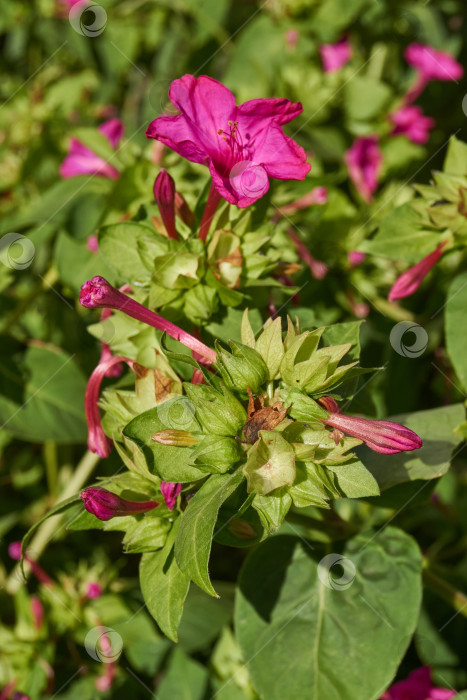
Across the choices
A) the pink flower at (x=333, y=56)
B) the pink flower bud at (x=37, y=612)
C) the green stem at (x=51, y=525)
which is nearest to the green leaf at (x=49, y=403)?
the green stem at (x=51, y=525)

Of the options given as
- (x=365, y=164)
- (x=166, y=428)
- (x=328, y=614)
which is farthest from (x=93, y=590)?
(x=365, y=164)

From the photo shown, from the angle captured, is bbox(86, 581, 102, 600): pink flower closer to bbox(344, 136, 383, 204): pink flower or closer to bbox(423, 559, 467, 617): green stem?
bbox(423, 559, 467, 617): green stem

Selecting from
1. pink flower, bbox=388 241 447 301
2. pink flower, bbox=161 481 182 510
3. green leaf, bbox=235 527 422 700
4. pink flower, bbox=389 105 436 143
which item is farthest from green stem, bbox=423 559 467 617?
pink flower, bbox=389 105 436 143

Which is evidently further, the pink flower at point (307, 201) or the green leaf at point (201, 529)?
the pink flower at point (307, 201)

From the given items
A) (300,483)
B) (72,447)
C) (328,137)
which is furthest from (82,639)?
(328,137)

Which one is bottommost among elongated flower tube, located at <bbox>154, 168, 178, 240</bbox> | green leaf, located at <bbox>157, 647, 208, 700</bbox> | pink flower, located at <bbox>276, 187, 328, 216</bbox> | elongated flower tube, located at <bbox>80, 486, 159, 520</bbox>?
green leaf, located at <bbox>157, 647, 208, 700</bbox>

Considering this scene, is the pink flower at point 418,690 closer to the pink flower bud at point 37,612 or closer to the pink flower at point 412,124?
the pink flower bud at point 37,612

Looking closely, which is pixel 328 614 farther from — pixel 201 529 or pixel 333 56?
pixel 333 56
